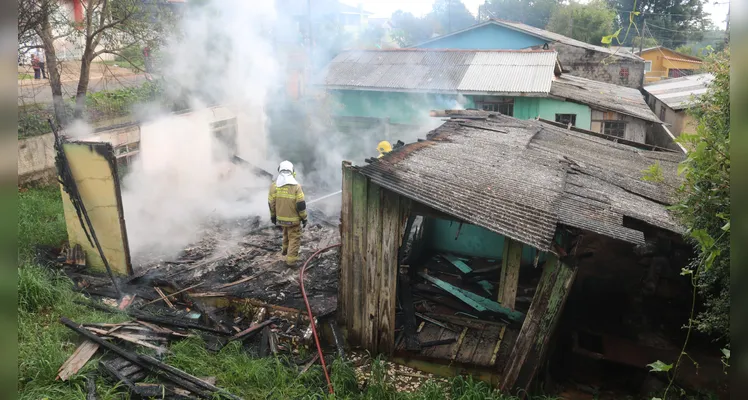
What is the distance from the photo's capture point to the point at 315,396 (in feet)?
19.1

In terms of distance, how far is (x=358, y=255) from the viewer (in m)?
6.69

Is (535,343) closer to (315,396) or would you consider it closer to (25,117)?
(315,396)

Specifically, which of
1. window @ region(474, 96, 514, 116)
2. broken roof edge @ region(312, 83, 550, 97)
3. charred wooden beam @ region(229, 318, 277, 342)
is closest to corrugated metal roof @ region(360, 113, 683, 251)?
charred wooden beam @ region(229, 318, 277, 342)

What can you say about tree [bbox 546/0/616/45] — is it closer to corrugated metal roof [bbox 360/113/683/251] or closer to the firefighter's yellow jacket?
corrugated metal roof [bbox 360/113/683/251]

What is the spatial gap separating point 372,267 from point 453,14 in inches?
1842

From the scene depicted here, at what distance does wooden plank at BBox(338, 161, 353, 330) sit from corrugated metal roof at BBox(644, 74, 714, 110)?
17.7m

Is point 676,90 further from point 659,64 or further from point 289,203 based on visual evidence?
point 289,203

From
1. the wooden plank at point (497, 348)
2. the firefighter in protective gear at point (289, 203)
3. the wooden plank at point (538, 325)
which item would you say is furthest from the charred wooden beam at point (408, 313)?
the firefighter in protective gear at point (289, 203)

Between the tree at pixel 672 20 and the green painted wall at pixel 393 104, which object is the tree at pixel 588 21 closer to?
the tree at pixel 672 20

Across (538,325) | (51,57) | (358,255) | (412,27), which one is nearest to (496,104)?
(358,255)

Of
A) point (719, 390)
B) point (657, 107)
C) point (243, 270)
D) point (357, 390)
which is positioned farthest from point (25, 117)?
point (657, 107)

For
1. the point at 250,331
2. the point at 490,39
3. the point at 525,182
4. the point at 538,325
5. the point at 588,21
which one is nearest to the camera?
the point at 538,325

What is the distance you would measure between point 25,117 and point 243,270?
8549 millimetres

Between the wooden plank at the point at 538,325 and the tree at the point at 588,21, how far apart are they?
3504 cm
